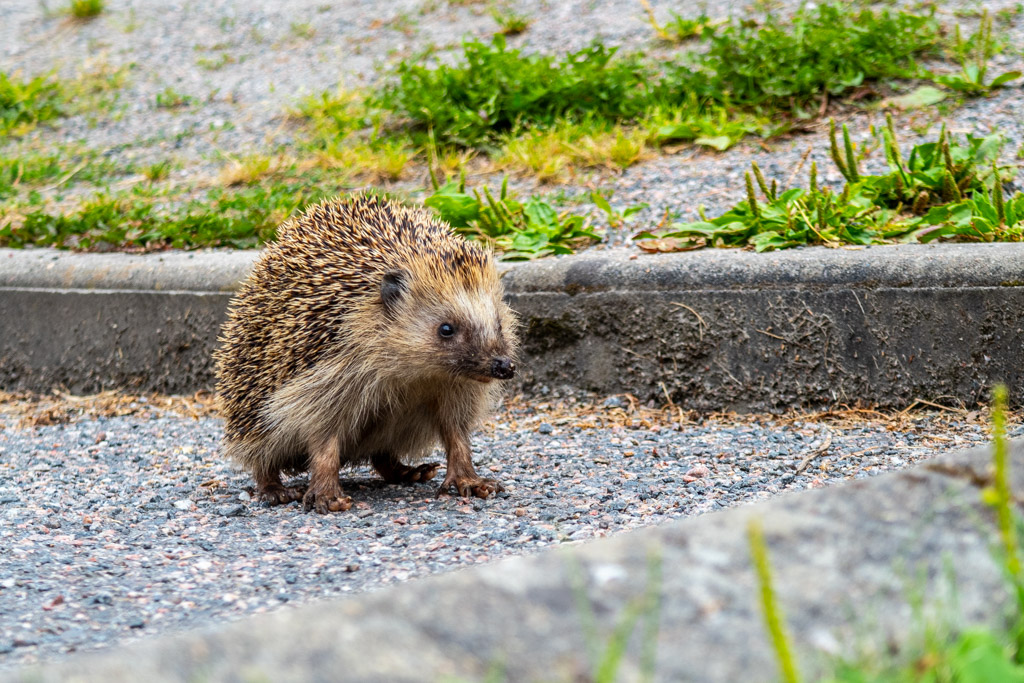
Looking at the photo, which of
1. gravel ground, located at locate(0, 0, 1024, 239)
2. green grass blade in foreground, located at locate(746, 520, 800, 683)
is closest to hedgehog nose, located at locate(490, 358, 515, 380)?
gravel ground, located at locate(0, 0, 1024, 239)

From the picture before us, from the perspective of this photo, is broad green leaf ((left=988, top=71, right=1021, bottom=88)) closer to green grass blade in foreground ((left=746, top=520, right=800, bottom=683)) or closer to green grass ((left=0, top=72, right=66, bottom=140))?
green grass blade in foreground ((left=746, top=520, right=800, bottom=683))

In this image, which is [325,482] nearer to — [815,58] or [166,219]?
[166,219]

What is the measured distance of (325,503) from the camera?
14.5 feet

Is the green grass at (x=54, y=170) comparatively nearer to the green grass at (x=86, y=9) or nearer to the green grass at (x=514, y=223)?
the green grass at (x=514, y=223)

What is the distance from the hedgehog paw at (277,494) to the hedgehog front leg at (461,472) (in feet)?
2.23

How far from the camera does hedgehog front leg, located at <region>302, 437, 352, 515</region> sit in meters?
4.42

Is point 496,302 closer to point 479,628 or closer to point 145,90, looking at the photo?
point 479,628

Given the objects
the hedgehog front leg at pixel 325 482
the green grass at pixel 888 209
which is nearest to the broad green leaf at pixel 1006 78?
the green grass at pixel 888 209

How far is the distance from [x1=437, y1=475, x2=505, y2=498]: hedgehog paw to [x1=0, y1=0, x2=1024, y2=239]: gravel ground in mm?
2118

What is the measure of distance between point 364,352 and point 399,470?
792 mm

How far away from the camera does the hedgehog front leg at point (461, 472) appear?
447 cm

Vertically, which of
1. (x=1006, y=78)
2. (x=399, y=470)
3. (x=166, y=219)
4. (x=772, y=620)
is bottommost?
(x=399, y=470)

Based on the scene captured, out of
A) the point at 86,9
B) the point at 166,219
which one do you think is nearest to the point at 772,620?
the point at 166,219

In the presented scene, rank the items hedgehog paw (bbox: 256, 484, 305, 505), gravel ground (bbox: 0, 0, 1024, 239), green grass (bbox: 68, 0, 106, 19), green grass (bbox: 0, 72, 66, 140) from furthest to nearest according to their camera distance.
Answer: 1. green grass (bbox: 68, 0, 106, 19)
2. green grass (bbox: 0, 72, 66, 140)
3. gravel ground (bbox: 0, 0, 1024, 239)
4. hedgehog paw (bbox: 256, 484, 305, 505)
